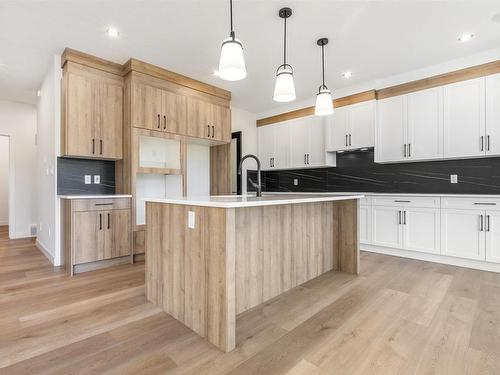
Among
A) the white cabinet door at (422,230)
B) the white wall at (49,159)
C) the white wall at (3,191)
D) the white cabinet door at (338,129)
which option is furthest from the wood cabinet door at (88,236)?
the white wall at (3,191)

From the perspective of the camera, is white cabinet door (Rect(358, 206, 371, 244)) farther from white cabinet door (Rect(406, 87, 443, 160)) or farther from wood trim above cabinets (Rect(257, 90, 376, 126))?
wood trim above cabinets (Rect(257, 90, 376, 126))

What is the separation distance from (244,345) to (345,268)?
1.83m

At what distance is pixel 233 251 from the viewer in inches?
63.9

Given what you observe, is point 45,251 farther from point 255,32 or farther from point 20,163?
point 255,32

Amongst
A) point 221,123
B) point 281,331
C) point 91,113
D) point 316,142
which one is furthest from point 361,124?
point 91,113

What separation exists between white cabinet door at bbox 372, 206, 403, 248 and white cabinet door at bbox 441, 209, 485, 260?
20.8 inches

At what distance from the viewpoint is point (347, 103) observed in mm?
4508

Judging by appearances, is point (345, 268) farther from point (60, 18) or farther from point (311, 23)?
point (60, 18)

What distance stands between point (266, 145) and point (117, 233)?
3.52m

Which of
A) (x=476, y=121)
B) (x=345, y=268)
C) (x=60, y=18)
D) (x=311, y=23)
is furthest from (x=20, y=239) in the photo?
(x=476, y=121)

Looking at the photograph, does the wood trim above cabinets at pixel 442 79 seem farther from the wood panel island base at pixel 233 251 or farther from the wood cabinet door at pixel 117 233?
the wood cabinet door at pixel 117 233

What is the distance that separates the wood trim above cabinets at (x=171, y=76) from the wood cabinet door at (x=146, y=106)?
0.20 metres

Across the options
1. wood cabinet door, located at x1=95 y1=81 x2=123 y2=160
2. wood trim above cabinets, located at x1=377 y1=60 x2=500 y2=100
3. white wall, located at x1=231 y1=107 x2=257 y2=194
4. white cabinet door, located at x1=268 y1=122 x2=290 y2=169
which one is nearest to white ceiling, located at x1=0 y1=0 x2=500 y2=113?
wood trim above cabinets, located at x1=377 y1=60 x2=500 y2=100

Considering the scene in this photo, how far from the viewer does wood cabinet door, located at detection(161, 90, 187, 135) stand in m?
3.86
